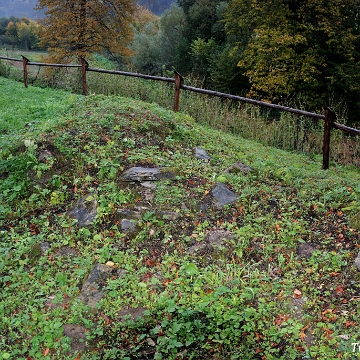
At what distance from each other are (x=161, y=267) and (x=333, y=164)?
199 inches

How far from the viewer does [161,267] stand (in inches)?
147

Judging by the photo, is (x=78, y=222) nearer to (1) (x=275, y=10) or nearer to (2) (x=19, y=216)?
(2) (x=19, y=216)

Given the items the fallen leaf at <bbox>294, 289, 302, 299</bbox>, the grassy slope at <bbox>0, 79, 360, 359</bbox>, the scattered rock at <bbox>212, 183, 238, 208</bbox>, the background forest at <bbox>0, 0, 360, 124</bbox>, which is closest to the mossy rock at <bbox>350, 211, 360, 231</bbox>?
the grassy slope at <bbox>0, 79, 360, 359</bbox>

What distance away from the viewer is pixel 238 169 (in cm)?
521

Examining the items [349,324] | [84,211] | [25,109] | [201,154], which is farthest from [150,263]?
[25,109]

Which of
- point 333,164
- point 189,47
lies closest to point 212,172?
point 333,164

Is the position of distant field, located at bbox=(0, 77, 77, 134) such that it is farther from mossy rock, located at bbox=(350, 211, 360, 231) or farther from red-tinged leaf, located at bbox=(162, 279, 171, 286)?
mossy rock, located at bbox=(350, 211, 360, 231)

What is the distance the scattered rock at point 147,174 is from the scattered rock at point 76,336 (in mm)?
2092

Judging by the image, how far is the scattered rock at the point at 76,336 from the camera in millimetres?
3031

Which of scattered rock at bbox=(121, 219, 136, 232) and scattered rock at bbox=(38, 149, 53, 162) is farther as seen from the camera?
scattered rock at bbox=(38, 149, 53, 162)

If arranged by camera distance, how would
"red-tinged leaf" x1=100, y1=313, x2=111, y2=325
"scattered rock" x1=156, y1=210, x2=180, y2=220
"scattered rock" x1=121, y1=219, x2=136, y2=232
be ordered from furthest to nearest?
"scattered rock" x1=156, y1=210, x2=180, y2=220
"scattered rock" x1=121, y1=219, x2=136, y2=232
"red-tinged leaf" x1=100, y1=313, x2=111, y2=325

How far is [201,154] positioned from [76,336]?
10.9 ft

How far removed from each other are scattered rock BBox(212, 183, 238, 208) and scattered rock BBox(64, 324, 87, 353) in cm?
207

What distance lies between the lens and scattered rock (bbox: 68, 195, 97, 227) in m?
4.40
